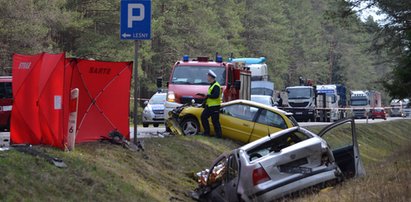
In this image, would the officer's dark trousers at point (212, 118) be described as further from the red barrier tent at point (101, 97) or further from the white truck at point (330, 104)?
the white truck at point (330, 104)

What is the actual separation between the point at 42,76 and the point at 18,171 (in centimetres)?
284

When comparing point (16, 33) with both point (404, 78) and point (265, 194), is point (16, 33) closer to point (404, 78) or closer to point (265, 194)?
point (404, 78)

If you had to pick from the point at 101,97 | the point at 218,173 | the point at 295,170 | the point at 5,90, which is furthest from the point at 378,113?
the point at 295,170

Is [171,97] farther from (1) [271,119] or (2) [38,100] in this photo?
(2) [38,100]

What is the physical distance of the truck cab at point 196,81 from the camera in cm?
1953

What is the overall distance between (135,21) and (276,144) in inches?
146

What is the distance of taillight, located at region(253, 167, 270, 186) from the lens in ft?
31.1

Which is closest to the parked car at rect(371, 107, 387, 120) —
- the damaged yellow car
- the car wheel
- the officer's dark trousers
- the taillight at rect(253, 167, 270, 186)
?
the damaged yellow car

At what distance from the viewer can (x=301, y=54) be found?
87.1m

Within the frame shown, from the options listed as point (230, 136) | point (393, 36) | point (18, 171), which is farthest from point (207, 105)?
point (393, 36)

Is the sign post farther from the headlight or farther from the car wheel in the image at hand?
the headlight

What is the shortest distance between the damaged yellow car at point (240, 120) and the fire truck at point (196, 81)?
130cm

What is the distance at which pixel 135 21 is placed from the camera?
12.2m

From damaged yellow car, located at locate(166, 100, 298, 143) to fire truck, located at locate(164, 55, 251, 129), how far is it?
51.2 inches
